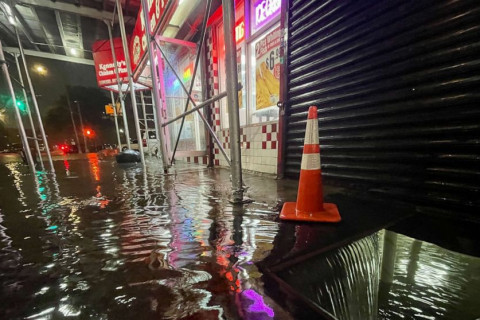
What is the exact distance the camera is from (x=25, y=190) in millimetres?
2217

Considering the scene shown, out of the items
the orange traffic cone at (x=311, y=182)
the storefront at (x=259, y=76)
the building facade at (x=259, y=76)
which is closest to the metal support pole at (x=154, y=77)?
the building facade at (x=259, y=76)

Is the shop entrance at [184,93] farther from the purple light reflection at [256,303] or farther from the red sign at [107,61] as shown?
the purple light reflection at [256,303]

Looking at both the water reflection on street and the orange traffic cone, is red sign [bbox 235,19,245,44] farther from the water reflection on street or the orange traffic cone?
the water reflection on street

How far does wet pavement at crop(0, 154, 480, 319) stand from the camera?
59cm

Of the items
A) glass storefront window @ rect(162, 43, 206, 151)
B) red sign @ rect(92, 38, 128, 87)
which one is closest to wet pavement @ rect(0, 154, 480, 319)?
glass storefront window @ rect(162, 43, 206, 151)

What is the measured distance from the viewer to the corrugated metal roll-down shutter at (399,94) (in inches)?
47.9

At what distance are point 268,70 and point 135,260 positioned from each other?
2918mm

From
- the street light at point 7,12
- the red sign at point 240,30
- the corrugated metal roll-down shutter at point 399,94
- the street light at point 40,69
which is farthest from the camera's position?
the street light at point 40,69

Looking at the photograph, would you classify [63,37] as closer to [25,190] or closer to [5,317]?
[25,190]

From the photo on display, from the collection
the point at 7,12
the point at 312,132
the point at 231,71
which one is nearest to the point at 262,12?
the point at 231,71

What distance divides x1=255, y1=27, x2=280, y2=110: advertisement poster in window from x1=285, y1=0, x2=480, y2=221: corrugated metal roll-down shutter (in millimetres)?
643

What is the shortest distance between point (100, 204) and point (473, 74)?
2.72 metres

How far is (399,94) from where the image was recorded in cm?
150

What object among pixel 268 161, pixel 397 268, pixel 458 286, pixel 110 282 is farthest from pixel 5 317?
pixel 268 161
